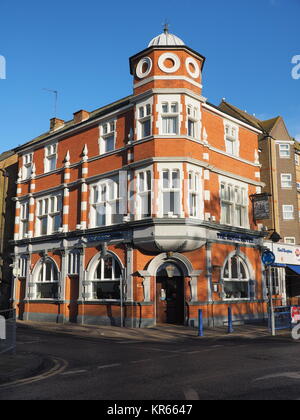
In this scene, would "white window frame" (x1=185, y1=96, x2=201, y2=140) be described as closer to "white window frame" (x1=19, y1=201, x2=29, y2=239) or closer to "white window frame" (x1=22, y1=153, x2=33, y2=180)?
"white window frame" (x1=22, y1=153, x2=33, y2=180)

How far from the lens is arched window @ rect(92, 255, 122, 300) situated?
847 inches

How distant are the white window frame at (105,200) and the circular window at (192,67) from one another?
687cm

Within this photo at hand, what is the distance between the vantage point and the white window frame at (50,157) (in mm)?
27228

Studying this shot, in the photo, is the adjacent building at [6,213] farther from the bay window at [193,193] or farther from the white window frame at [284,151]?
the white window frame at [284,151]

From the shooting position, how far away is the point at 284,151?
3434 centimetres

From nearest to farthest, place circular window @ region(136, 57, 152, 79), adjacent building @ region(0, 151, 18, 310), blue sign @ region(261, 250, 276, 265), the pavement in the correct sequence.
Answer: the pavement, blue sign @ region(261, 250, 276, 265), circular window @ region(136, 57, 152, 79), adjacent building @ region(0, 151, 18, 310)

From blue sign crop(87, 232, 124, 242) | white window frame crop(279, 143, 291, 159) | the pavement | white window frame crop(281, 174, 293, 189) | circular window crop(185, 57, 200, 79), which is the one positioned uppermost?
circular window crop(185, 57, 200, 79)

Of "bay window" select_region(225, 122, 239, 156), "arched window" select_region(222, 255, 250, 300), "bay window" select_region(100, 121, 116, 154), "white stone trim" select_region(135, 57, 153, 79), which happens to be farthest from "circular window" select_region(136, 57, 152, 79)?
"arched window" select_region(222, 255, 250, 300)

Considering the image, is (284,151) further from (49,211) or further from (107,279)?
(107,279)

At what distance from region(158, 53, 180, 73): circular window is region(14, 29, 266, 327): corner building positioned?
50 millimetres

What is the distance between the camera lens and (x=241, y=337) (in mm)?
16500

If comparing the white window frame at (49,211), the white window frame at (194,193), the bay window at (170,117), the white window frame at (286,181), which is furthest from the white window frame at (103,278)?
the white window frame at (286,181)
